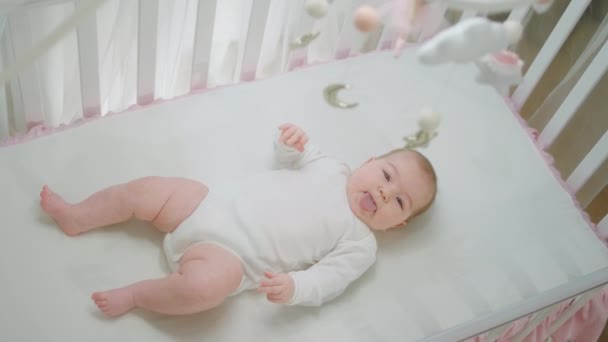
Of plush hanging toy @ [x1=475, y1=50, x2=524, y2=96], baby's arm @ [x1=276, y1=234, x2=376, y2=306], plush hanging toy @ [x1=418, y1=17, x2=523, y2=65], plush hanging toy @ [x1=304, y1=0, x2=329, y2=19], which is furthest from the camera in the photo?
baby's arm @ [x1=276, y1=234, x2=376, y2=306]

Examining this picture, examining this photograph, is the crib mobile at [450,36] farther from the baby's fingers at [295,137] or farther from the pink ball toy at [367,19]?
the baby's fingers at [295,137]

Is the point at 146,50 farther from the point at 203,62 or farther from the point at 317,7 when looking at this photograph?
the point at 317,7

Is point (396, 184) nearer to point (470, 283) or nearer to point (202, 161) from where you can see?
point (470, 283)

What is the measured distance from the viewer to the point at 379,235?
1.36m

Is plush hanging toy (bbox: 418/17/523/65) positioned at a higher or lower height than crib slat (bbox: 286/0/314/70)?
higher

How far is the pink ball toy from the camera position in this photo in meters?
0.93

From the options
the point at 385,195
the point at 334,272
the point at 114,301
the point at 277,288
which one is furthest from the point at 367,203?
the point at 114,301

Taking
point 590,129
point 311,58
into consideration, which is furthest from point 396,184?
point 590,129

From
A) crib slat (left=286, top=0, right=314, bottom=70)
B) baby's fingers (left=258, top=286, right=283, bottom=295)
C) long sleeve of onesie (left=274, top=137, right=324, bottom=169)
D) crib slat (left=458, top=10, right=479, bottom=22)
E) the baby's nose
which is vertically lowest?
baby's fingers (left=258, top=286, right=283, bottom=295)

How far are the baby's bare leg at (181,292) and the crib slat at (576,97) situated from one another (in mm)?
832

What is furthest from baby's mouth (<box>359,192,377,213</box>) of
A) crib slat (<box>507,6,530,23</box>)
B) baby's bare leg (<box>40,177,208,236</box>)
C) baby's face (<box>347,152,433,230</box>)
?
crib slat (<box>507,6,530,23</box>)

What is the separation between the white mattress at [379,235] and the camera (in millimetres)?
1174

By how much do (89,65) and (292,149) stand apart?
40cm

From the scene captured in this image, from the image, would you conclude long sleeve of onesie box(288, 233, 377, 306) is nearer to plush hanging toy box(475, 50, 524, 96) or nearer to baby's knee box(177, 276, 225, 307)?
baby's knee box(177, 276, 225, 307)
